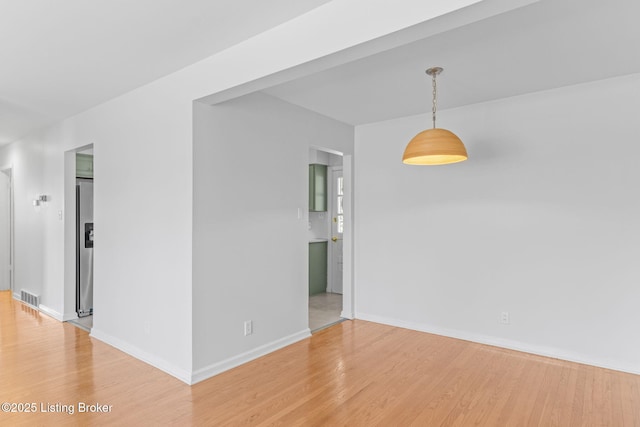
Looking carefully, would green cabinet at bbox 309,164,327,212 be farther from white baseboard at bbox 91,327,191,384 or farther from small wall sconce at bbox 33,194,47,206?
small wall sconce at bbox 33,194,47,206

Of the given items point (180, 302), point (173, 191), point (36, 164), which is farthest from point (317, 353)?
point (36, 164)

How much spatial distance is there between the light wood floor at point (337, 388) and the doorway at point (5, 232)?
3.51 metres

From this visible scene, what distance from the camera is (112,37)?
8.14ft

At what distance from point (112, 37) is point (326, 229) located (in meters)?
4.67

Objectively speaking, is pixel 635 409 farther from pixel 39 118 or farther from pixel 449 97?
pixel 39 118

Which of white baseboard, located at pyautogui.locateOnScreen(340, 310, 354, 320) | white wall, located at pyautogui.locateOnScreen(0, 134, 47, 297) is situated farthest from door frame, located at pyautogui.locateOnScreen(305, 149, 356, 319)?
white wall, located at pyautogui.locateOnScreen(0, 134, 47, 297)

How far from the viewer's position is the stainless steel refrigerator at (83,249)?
4.79 m

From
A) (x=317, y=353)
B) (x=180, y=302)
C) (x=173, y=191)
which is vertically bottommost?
(x=317, y=353)

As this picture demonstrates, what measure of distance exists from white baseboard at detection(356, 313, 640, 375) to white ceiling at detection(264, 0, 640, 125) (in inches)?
96.7

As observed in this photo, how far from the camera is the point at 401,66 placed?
293 cm

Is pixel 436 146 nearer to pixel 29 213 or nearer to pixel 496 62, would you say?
pixel 496 62

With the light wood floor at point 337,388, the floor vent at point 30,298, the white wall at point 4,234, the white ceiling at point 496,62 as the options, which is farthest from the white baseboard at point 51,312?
the white ceiling at point 496,62

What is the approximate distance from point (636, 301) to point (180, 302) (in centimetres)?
383

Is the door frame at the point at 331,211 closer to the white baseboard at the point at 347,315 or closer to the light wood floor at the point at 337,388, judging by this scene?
the white baseboard at the point at 347,315
